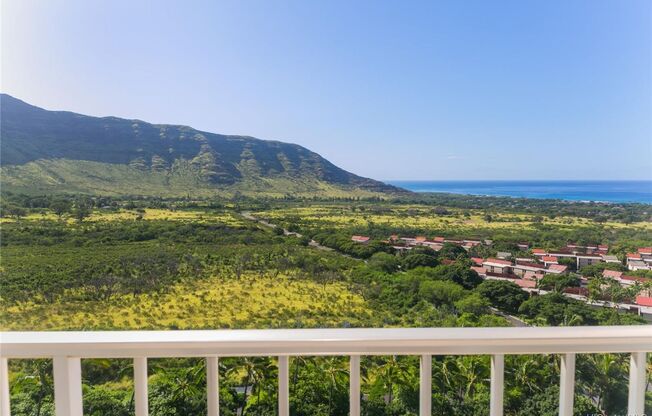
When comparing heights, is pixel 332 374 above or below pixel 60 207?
below

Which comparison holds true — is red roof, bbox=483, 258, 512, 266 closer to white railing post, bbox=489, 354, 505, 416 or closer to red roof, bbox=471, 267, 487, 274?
red roof, bbox=471, 267, 487, 274

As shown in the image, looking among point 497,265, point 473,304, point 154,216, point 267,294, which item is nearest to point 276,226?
point 267,294

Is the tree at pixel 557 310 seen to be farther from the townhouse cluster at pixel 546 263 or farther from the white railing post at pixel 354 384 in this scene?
the white railing post at pixel 354 384

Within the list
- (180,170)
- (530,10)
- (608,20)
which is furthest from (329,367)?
(608,20)

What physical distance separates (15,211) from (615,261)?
3.31 metres

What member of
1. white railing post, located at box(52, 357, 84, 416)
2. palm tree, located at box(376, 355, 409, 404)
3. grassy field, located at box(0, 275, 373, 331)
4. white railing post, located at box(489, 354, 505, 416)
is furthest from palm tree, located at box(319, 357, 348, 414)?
white railing post, located at box(52, 357, 84, 416)

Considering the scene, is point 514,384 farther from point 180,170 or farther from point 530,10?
point 180,170

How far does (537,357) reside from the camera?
144 centimetres

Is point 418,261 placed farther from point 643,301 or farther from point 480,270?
point 643,301

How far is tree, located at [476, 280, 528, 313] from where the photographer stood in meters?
1.85

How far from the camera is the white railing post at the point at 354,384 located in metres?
1.06

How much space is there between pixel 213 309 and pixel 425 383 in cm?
124

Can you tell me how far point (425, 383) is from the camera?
3.55 ft

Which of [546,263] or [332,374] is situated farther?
[546,263]
